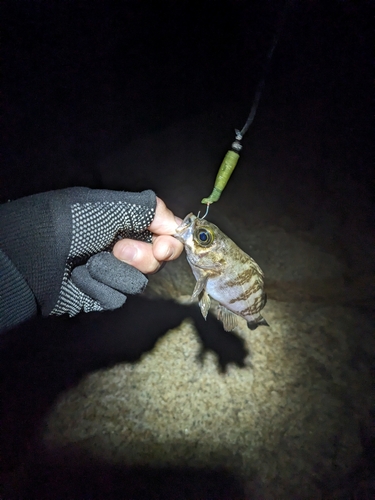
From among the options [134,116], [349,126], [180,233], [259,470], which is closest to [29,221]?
[180,233]

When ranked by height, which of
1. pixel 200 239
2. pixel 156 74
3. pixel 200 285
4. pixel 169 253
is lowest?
pixel 200 285

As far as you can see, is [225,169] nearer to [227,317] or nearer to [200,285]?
[200,285]

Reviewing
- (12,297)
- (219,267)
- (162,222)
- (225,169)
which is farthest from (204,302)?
(12,297)

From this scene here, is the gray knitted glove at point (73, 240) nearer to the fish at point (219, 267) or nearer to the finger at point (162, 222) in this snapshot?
the finger at point (162, 222)

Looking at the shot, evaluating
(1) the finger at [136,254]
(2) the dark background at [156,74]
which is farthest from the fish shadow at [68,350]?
(2) the dark background at [156,74]

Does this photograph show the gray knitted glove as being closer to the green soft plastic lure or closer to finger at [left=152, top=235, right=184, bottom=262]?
finger at [left=152, top=235, right=184, bottom=262]

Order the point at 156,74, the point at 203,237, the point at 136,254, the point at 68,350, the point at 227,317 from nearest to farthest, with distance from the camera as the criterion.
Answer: the point at 203,237, the point at 136,254, the point at 227,317, the point at 156,74, the point at 68,350
